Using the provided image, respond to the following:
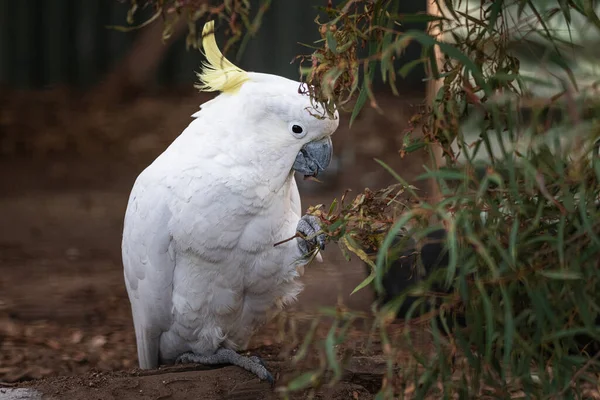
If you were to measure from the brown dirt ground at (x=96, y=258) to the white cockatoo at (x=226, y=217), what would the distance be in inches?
6.7

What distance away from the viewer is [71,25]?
6875mm

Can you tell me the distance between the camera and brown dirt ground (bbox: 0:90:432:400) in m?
2.04

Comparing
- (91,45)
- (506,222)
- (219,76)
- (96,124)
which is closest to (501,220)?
(506,222)

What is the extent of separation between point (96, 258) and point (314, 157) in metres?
3.16

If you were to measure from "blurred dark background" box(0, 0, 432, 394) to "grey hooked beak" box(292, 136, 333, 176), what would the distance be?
2.22 meters

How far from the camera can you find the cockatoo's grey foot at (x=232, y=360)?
6.86 feet

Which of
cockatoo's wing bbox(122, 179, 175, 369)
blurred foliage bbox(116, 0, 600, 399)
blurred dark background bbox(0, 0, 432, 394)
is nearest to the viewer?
blurred foliage bbox(116, 0, 600, 399)

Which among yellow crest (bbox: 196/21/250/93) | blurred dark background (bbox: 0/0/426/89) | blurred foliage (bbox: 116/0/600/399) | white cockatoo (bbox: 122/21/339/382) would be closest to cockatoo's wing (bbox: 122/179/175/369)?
white cockatoo (bbox: 122/21/339/382)

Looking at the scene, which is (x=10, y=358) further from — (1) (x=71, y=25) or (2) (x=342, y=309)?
(1) (x=71, y=25)

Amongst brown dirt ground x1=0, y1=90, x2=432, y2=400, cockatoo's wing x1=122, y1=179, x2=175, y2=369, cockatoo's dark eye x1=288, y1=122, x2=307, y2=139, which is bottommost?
brown dirt ground x1=0, y1=90, x2=432, y2=400

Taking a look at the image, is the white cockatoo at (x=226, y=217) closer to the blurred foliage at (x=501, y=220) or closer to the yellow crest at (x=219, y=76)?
the yellow crest at (x=219, y=76)

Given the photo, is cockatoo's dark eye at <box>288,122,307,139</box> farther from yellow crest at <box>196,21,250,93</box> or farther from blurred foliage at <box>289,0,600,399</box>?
blurred foliage at <box>289,0,600,399</box>

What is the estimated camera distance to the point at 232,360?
7.29ft

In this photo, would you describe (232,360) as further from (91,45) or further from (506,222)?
(91,45)
